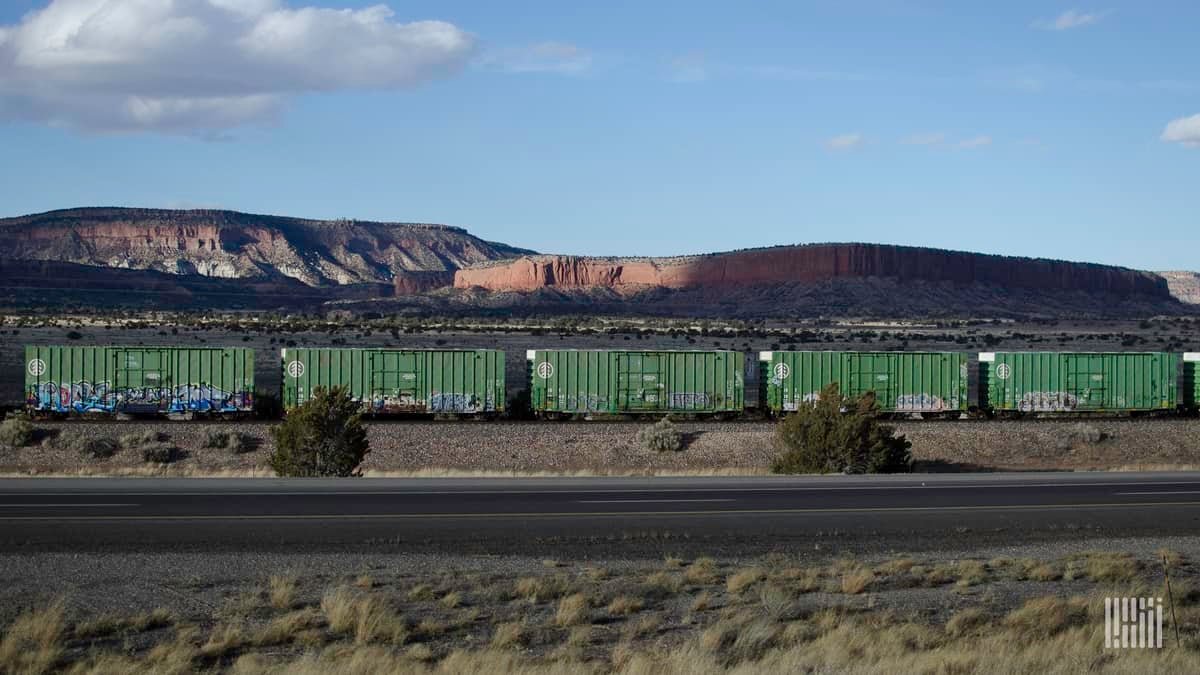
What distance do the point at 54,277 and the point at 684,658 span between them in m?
157

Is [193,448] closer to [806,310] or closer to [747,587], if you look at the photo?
[747,587]

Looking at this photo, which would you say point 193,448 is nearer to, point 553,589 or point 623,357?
point 623,357

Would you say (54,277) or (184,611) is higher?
(54,277)

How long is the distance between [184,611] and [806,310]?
133855 millimetres

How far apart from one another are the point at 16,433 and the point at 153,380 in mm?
4687

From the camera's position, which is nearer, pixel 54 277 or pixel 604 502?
pixel 604 502

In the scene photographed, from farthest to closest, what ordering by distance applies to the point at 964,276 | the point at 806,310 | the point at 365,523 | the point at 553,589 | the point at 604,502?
the point at 964,276 → the point at 806,310 → the point at 604,502 → the point at 365,523 → the point at 553,589

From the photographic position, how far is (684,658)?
30.1 feet

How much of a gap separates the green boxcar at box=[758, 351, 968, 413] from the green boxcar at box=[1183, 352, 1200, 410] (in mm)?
7290

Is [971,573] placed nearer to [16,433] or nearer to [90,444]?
[90,444]

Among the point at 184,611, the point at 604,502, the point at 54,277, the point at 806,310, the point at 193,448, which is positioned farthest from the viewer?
the point at 54,277

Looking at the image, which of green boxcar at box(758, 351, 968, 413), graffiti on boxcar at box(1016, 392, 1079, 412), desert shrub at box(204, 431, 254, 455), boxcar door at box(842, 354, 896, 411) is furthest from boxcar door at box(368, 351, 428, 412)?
graffiti on boxcar at box(1016, 392, 1079, 412)

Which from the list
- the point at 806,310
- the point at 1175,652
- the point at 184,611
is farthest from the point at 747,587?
the point at 806,310

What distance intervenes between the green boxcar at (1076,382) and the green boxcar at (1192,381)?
1038mm
